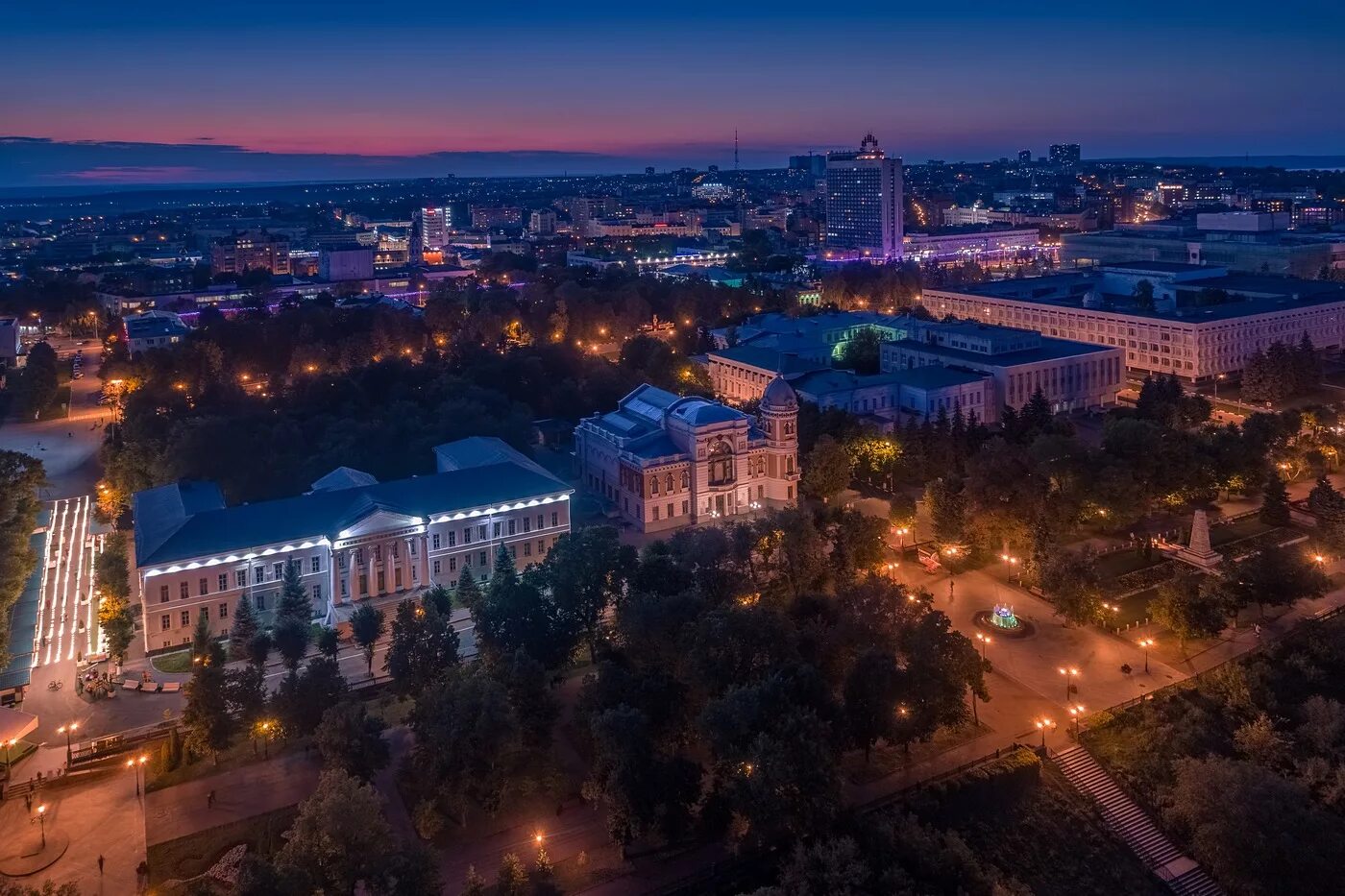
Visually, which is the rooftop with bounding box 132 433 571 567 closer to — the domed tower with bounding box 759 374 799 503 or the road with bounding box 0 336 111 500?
the domed tower with bounding box 759 374 799 503

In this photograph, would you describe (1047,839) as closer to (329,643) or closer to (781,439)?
(329,643)

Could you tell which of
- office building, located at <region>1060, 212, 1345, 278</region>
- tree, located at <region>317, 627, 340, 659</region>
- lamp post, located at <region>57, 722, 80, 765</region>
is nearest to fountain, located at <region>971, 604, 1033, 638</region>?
tree, located at <region>317, 627, 340, 659</region>

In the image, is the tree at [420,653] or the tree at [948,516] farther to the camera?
the tree at [948,516]

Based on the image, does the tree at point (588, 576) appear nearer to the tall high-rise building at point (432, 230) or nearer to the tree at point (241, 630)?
the tree at point (241, 630)

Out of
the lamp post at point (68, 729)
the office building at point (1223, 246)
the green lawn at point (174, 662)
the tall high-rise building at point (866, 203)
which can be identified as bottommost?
the lamp post at point (68, 729)

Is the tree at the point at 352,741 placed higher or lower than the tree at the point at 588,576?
lower

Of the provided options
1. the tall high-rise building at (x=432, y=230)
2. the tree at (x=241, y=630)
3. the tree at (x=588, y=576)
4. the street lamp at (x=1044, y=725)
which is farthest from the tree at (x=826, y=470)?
the tall high-rise building at (x=432, y=230)
